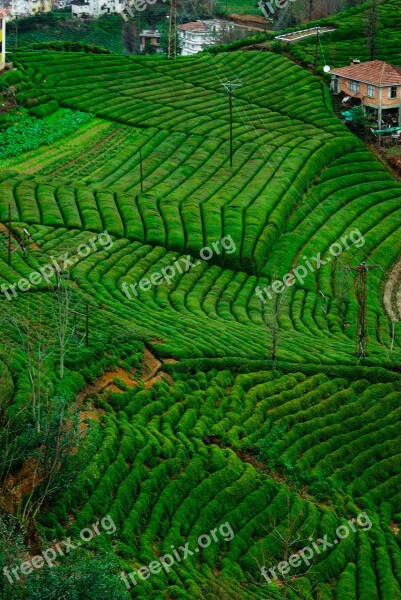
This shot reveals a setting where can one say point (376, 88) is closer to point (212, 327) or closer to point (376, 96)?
point (376, 96)

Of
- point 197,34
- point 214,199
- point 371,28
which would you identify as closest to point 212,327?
point 214,199

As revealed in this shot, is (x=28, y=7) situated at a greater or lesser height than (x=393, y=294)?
greater

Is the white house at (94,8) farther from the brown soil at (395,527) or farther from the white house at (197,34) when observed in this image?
the brown soil at (395,527)

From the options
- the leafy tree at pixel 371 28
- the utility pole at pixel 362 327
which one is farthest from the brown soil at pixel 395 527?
the leafy tree at pixel 371 28

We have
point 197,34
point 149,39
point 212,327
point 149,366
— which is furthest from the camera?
point 149,39

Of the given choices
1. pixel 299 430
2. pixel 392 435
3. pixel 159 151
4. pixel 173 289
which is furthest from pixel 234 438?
pixel 159 151

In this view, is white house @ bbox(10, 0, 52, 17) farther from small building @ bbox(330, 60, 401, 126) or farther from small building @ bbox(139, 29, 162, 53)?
small building @ bbox(330, 60, 401, 126)

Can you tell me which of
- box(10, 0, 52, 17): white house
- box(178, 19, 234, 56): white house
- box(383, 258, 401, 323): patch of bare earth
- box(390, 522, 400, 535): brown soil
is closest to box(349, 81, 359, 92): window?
box(383, 258, 401, 323): patch of bare earth
